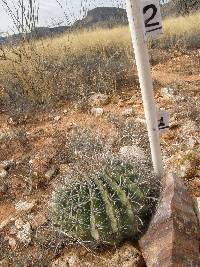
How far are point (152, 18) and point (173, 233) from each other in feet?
3.93

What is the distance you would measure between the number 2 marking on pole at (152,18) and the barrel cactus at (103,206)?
82 centimetres

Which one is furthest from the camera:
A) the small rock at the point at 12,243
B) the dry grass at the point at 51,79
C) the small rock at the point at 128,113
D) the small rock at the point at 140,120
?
the dry grass at the point at 51,79

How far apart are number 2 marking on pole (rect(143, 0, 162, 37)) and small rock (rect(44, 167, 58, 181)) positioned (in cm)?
180

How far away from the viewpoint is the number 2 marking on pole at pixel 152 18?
266 cm

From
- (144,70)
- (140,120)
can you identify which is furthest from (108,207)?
(140,120)

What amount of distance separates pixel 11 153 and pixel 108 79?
2261mm

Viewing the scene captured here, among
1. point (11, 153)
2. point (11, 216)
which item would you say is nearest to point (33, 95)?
point (11, 153)

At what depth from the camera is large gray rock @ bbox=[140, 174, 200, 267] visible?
2539 millimetres

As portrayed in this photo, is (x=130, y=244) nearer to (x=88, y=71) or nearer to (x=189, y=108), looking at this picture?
(x=189, y=108)

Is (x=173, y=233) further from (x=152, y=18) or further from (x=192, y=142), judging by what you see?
(x=192, y=142)

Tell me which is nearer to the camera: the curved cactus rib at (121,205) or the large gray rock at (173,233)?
the large gray rock at (173,233)

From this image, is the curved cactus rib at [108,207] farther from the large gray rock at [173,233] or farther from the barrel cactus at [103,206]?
the large gray rock at [173,233]

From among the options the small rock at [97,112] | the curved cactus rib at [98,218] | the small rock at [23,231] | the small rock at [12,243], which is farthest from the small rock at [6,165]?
the curved cactus rib at [98,218]

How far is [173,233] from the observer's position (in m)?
2.64
